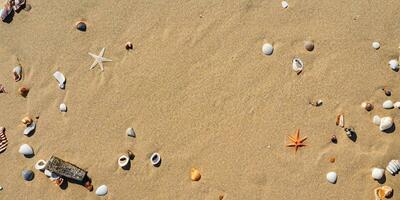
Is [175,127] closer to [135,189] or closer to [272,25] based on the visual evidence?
[135,189]

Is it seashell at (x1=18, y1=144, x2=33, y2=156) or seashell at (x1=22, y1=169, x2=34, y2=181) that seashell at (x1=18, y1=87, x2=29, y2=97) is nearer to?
seashell at (x1=18, y1=144, x2=33, y2=156)

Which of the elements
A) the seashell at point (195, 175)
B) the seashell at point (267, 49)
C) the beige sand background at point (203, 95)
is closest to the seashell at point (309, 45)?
the beige sand background at point (203, 95)

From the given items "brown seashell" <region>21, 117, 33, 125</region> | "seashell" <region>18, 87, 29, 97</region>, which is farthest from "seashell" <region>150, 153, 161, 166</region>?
"seashell" <region>18, 87, 29, 97</region>

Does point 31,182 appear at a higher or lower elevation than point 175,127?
lower

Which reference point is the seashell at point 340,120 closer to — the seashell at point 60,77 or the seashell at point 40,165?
the seashell at point 60,77

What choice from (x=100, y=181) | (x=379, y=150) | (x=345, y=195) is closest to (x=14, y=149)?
(x=100, y=181)

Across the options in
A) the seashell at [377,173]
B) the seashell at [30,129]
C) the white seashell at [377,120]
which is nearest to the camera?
the seashell at [377,173]
